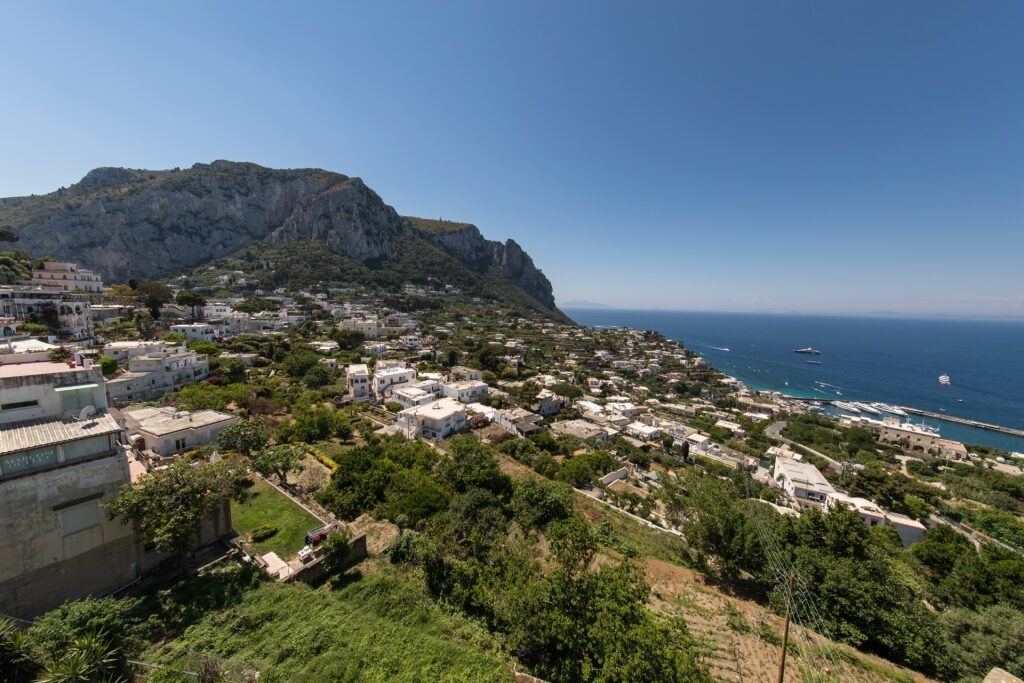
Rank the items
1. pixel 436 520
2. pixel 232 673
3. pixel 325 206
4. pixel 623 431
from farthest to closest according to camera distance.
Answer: pixel 325 206 < pixel 623 431 < pixel 436 520 < pixel 232 673

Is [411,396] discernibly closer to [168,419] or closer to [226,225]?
[168,419]

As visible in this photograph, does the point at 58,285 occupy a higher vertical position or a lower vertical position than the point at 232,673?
higher

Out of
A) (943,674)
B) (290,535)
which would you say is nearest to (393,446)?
(290,535)

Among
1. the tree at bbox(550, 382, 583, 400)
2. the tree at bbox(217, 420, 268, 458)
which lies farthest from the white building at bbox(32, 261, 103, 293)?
the tree at bbox(550, 382, 583, 400)

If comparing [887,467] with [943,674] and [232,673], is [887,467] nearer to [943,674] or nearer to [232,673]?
[943,674]

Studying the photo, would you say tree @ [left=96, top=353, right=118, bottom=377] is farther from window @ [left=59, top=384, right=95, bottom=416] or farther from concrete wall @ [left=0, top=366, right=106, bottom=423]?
window @ [left=59, top=384, right=95, bottom=416]

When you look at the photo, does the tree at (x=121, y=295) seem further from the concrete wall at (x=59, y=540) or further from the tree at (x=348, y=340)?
the concrete wall at (x=59, y=540)
